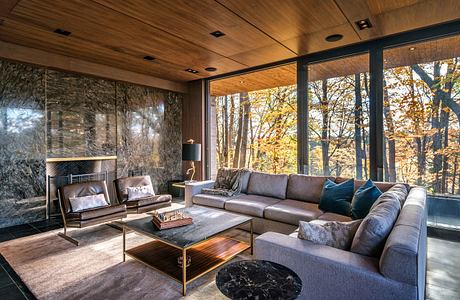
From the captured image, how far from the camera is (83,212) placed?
3.51 m

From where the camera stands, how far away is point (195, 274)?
7.92 feet

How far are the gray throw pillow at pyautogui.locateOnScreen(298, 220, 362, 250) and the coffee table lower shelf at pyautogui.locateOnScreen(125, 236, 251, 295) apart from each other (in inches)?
42.7

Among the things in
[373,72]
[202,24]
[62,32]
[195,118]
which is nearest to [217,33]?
A: [202,24]

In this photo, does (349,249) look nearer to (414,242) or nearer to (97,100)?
(414,242)

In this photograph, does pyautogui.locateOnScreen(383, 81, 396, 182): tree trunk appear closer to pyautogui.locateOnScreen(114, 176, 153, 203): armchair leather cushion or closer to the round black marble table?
the round black marble table

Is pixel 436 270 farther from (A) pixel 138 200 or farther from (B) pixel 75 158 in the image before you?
(B) pixel 75 158

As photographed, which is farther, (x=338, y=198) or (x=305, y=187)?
(x=305, y=187)

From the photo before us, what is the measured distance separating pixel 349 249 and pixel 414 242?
46cm

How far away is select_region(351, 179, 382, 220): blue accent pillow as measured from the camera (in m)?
2.87

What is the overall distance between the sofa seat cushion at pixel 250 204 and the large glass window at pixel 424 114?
189cm

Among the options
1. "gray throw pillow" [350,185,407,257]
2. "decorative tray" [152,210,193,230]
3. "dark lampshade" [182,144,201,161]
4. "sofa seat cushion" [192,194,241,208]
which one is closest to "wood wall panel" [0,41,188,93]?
"dark lampshade" [182,144,201,161]

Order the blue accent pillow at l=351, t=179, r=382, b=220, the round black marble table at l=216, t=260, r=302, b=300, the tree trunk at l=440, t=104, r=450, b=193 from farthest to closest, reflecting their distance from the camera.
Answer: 1. the tree trunk at l=440, t=104, r=450, b=193
2. the blue accent pillow at l=351, t=179, r=382, b=220
3. the round black marble table at l=216, t=260, r=302, b=300

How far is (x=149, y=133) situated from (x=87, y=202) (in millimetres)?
2634

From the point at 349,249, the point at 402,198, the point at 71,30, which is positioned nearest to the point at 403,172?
the point at 402,198
